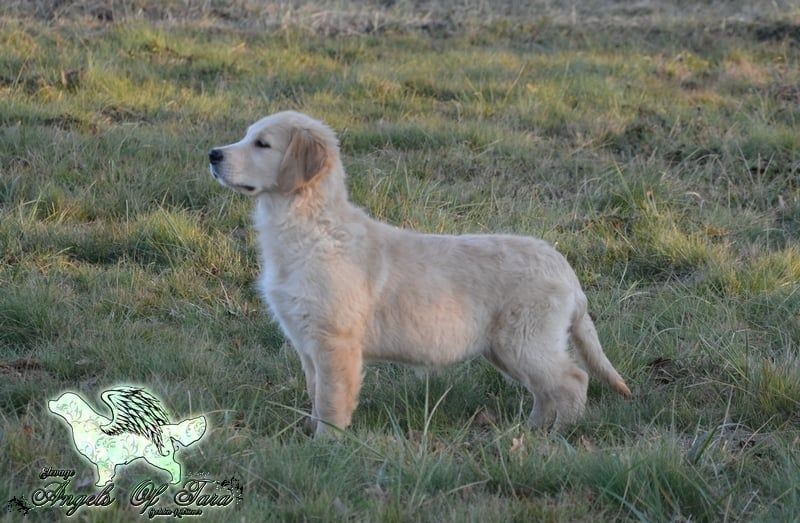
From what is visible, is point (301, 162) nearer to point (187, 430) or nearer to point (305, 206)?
point (305, 206)

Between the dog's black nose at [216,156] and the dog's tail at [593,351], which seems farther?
the dog's tail at [593,351]

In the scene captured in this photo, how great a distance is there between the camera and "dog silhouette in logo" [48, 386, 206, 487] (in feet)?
Result: 10.7

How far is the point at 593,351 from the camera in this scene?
454 cm

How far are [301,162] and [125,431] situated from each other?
4.64 ft

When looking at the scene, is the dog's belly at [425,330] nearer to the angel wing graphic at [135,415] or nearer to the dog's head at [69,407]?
the angel wing graphic at [135,415]

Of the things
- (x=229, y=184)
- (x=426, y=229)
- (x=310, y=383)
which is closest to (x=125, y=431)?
(x=310, y=383)

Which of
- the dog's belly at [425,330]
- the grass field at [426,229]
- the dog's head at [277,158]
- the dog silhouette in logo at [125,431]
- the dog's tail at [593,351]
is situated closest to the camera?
the dog silhouette in logo at [125,431]

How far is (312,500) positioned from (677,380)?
2.26 m

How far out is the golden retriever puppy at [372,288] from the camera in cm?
413

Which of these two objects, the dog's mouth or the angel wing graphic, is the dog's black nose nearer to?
the dog's mouth

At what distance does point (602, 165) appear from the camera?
26.4 feet

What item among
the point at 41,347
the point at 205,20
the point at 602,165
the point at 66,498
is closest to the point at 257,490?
the point at 66,498

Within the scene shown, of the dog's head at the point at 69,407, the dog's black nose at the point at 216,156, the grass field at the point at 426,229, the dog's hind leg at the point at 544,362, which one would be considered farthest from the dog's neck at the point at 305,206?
the dog's head at the point at 69,407

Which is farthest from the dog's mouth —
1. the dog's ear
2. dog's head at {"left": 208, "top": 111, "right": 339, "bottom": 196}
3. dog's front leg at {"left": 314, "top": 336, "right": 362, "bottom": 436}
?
dog's front leg at {"left": 314, "top": 336, "right": 362, "bottom": 436}
